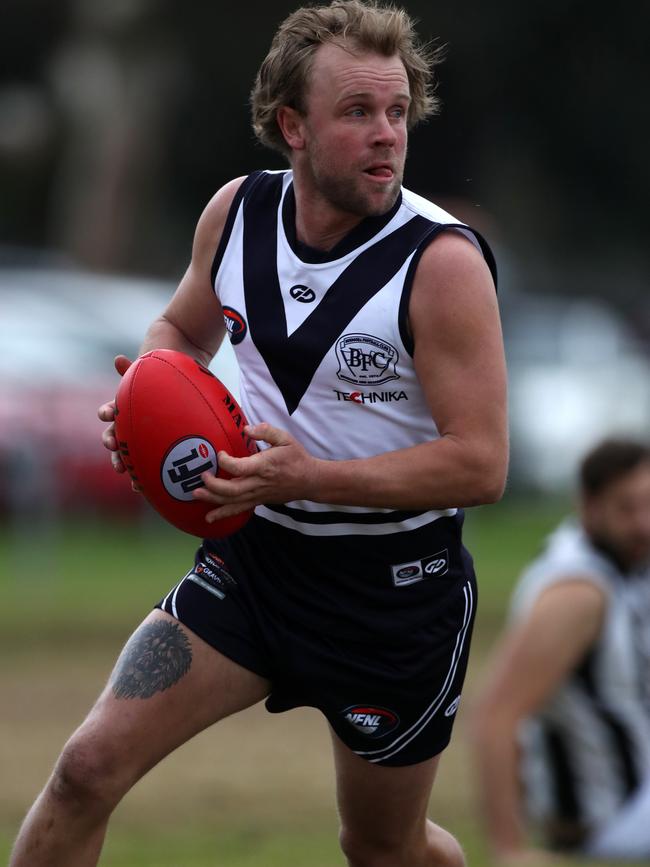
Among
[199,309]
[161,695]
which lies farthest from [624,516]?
[161,695]

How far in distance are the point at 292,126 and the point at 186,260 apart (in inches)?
1156

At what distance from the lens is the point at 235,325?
4.87 metres

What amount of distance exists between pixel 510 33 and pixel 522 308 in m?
6.34

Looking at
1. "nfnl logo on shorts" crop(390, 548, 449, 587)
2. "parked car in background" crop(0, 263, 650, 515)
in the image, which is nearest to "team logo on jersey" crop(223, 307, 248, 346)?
"nfnl logo on shorts" crop(390, 548, 449, 587)

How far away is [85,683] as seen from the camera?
11445 millimetres

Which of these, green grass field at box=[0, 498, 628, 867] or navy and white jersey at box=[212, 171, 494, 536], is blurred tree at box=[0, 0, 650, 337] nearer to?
green grass field at box=[0, 498, 628, 867]

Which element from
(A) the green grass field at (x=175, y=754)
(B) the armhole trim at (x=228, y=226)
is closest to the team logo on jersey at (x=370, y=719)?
(B) the armhole trim at (x=228, y=226)

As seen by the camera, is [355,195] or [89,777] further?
[355,195]

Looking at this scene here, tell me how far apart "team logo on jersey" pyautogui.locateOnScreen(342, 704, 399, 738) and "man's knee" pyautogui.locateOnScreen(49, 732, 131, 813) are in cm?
67

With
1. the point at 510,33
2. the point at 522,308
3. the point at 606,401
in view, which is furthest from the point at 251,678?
the point at 510,33

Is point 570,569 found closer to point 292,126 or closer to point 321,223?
point 321,223

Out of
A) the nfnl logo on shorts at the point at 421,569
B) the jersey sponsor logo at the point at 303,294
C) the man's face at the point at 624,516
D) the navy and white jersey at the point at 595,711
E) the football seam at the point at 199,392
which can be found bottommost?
the navy and white jersey at the point at 595,711

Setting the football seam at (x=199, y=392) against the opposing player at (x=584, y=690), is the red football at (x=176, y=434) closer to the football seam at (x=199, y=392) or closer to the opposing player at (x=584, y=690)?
the football seam at (x=199, y=392)

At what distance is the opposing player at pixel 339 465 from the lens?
4535 mm
